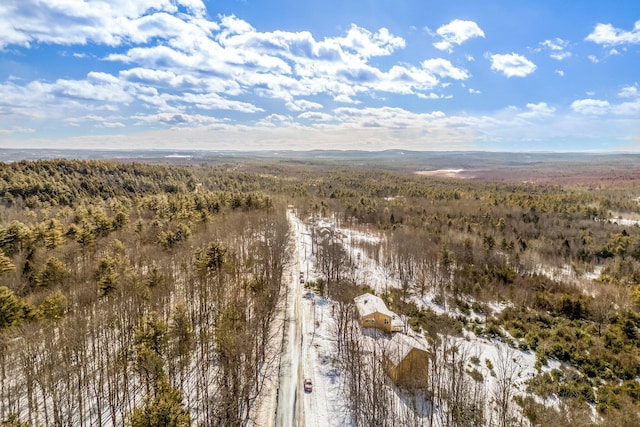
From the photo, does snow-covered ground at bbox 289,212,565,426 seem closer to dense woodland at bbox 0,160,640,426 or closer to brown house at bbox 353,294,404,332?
dense woodland at bbox 0,160,640,426

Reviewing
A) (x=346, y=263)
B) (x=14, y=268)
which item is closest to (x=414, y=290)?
(x=346, y=263)

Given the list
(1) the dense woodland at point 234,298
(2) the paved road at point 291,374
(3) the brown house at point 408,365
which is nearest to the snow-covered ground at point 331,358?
(2) the paved road at point 291,374

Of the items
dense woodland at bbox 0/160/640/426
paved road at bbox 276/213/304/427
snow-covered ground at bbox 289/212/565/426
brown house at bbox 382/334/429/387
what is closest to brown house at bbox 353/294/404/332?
dense woodland at bbox 0/160/640/426

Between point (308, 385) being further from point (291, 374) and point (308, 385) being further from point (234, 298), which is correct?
point (234, 298)

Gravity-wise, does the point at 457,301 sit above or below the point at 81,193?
below

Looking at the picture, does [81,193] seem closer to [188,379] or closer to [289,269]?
[289,269]

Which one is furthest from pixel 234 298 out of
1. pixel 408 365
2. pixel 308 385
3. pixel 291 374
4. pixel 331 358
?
pixel 408 365

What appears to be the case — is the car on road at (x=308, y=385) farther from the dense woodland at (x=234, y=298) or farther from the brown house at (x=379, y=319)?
the brown house at (x=379, y=319)
